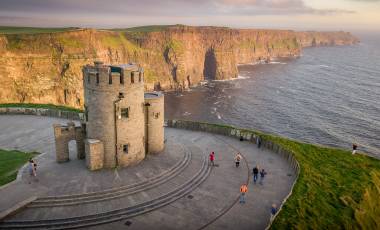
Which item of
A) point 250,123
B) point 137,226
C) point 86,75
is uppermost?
point 86,75

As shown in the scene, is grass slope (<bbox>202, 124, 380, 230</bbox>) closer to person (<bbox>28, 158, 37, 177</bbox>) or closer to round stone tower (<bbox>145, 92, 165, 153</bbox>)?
round stone tower (<bbox>145, 92, 165, 153</bbox>)

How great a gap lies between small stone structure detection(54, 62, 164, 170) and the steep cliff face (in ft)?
Answer: 193

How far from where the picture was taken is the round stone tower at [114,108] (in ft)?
86.4

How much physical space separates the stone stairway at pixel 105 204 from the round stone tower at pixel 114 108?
397 cm

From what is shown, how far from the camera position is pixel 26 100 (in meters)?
77.4

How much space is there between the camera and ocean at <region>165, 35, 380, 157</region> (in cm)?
6950

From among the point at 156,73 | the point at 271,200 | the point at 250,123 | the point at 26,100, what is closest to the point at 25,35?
the point at 26,100

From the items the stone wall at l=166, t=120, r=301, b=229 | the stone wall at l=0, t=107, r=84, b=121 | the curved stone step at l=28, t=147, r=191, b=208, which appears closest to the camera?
the curved stone step at l=28, t=147, r=191, b=208

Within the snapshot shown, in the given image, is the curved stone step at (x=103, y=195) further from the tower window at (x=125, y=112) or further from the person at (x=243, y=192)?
the person at (x=243, y=192)

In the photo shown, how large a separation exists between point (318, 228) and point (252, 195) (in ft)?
22.6

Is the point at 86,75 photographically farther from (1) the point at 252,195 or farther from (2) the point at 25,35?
(2) the point at 25,35

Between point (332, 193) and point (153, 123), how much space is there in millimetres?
17230

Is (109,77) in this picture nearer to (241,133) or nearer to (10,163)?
(10,163)

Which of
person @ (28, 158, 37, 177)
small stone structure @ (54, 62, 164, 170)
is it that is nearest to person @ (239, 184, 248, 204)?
small stone structure @ (54, 62, 164, 170)
